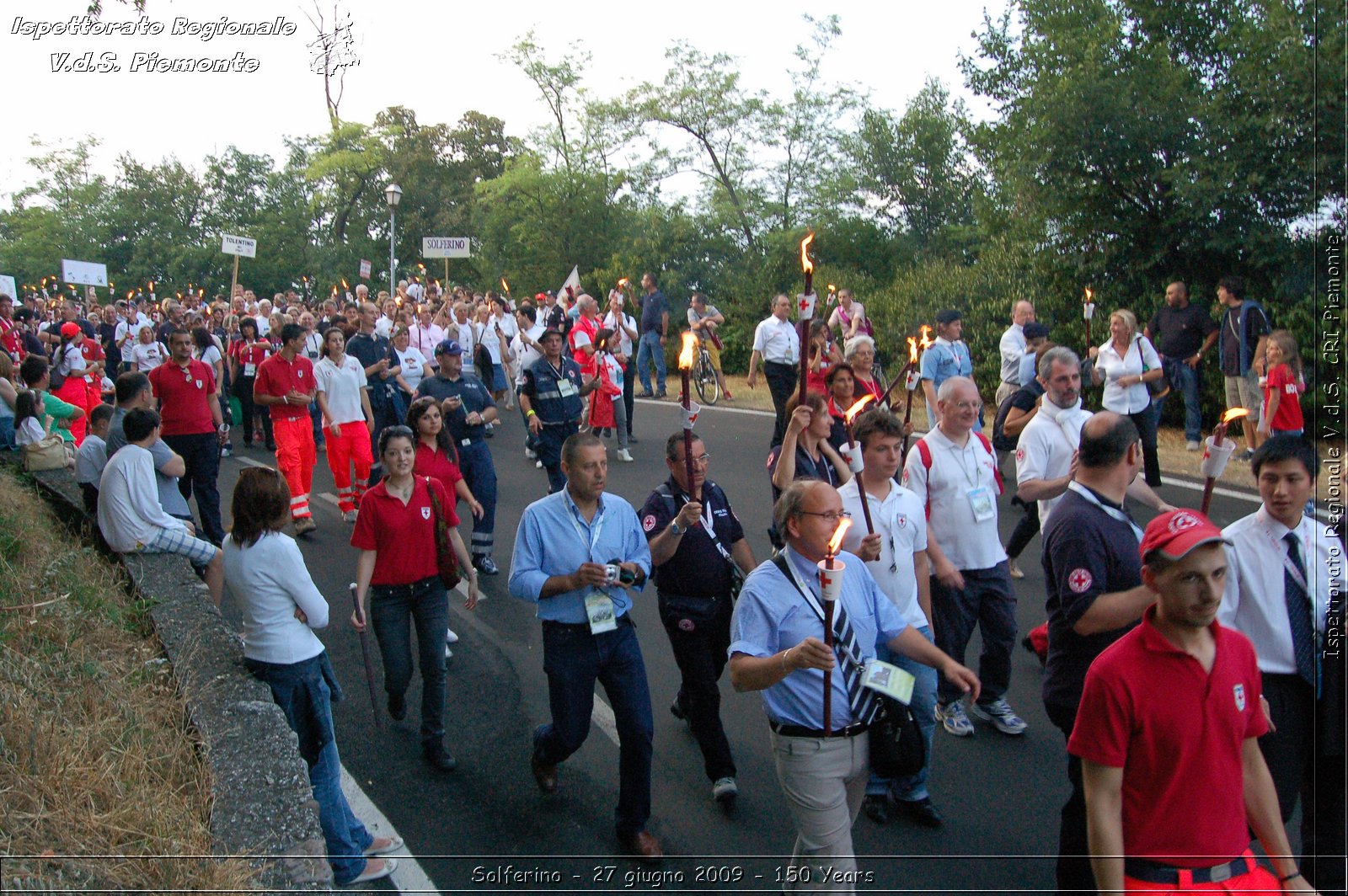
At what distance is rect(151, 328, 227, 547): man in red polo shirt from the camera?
31.0 ft

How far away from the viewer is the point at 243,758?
427 cm

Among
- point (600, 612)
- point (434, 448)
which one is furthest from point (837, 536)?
point (434, 448)

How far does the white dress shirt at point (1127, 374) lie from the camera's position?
9.55 meters

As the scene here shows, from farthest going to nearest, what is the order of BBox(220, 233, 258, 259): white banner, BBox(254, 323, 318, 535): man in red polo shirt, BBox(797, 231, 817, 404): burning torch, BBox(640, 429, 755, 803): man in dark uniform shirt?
BBox(220, 233, 258, 259): white banner → BBox(254, 323, 318, 535): man in red polo shirt → BBox(640, 429, 755, 803): man in dark uniform shirt → BBox(797, 231, 817, 404): burning torch

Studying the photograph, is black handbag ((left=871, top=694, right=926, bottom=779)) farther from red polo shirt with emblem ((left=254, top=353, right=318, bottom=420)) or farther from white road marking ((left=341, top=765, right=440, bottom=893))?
red polo shirt with emblem ((left=254, top=353, right=318, bottom=420))

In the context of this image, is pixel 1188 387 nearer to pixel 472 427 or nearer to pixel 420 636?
pixel 472 427

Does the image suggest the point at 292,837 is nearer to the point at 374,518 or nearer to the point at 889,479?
the point at 374,518

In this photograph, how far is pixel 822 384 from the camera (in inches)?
344

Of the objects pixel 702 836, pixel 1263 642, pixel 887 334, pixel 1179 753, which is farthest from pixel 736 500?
pixel 887 334

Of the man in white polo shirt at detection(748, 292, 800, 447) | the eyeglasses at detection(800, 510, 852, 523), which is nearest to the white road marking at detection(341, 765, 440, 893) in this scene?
the eyeglasses at detection(800, 510, 852, 523)

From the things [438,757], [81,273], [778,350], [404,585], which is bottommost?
[438,757]

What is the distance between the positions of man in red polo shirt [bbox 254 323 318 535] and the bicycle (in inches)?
371

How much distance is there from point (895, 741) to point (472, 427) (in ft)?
19.4

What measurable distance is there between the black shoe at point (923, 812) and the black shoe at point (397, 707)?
9.24 feet
